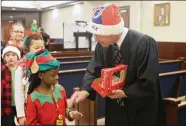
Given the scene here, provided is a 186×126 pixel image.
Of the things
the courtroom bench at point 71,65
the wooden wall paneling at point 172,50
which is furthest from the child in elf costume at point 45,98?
the wooden wall paneling at point 172,50

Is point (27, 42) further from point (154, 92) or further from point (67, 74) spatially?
point (67, 74)

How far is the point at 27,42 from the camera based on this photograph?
2.02 metres

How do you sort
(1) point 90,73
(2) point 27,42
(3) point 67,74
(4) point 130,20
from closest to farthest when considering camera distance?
(1) point 90,73 → (2) point 27,42 → (3) point 67,74 → (4) point 130,20

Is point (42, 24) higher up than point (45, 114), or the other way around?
point (42, 24)

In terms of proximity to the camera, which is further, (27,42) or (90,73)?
(27,42)

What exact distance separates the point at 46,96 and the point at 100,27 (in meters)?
0.51

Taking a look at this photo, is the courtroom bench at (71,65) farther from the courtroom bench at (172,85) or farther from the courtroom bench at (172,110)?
the courtroom bench at (172,110)

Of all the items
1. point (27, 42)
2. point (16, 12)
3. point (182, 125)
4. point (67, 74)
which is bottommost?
point (182, 125)

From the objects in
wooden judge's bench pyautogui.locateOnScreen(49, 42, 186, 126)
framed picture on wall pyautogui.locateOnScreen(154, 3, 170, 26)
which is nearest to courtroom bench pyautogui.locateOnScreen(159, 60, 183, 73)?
wooden judge's bench pyautogui.locateOnScreen(49, 42, 186, 126)

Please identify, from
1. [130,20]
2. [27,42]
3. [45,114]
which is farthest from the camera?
[130,20]

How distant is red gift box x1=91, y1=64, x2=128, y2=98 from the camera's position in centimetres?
143

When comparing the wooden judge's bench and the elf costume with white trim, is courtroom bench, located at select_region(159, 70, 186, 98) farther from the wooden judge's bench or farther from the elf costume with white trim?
the elf costume with white trim

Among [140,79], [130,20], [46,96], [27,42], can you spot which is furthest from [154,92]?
[130,20]

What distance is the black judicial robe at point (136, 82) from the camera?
1.50 meters
